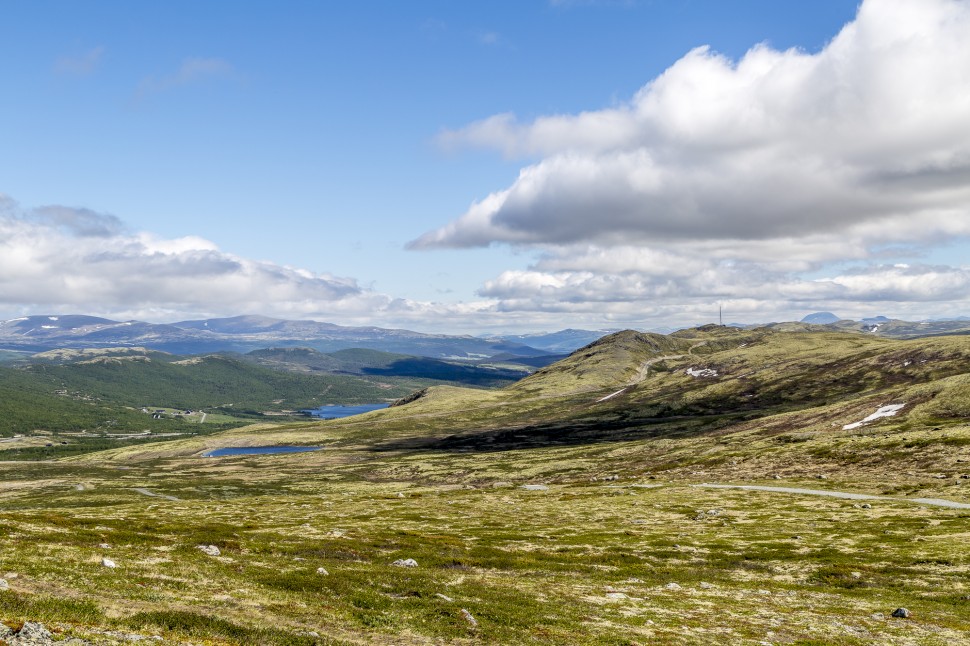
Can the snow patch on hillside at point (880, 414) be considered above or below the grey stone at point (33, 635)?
below

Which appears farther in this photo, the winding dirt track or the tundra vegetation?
the winding dirt track

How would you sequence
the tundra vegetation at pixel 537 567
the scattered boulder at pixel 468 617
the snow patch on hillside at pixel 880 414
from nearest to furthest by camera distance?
1. the tundra vegetation at pixel 537 567
2. the scattered boulder at pixel 468 617
3. the snow patch on hillside at pixel 880 414

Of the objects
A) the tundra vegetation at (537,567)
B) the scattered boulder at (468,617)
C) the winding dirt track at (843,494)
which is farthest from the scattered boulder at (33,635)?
the winding dirt track at (843,494)

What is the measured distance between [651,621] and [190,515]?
9331 cm

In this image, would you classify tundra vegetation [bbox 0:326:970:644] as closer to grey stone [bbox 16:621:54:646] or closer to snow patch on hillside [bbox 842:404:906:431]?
grey stone [bbox 16:621:54:646]

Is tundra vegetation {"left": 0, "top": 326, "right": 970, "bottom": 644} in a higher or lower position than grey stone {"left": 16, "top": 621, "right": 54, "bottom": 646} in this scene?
lower

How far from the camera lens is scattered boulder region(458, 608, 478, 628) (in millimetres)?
31205

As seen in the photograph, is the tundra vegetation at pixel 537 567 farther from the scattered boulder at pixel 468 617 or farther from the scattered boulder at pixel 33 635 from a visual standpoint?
the scattered boulder at pixel 33 635

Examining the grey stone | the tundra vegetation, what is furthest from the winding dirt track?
the grey stone

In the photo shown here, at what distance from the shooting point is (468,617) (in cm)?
3222

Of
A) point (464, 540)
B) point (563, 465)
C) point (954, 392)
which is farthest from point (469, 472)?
point (954, 392)

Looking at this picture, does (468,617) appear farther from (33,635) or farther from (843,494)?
(843,494)

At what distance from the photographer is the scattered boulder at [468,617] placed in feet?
102

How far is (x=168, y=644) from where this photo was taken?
23109 mm
